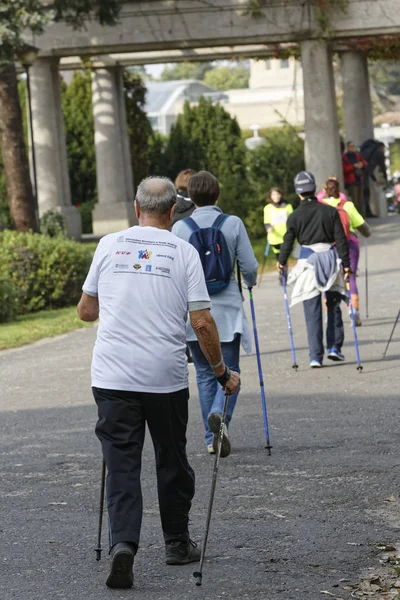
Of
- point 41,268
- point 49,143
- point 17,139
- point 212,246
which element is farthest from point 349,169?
point 212,246

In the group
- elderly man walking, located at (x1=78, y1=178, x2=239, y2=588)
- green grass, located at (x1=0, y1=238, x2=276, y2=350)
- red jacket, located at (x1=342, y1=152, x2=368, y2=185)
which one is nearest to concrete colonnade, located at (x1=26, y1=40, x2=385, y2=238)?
red jacket, located at (x1=342, y1=152, x2=368, y2=185)

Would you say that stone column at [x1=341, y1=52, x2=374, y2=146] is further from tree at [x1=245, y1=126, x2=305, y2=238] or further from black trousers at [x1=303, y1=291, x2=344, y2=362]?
black trousers at [x1=303, y1=291, x2=344, y2=362]

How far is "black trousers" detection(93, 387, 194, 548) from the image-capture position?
5664mm

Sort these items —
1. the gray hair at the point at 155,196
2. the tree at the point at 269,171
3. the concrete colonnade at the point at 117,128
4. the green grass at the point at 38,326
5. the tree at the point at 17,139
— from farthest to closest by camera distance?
the tree at the point at 269,171
the concrete colonnade at the point at 117,128
the tree at the point at 17,139
the green grass at the point at 38,326
the gray hair at the point at 155,196

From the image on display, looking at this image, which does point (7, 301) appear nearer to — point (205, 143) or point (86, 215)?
point (86, 215)

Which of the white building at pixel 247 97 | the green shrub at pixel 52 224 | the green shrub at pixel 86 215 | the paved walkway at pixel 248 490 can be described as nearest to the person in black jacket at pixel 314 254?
the paved walkway at pixel 248 490

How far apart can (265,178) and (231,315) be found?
22.2 m

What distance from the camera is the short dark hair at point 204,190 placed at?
8.44 meters

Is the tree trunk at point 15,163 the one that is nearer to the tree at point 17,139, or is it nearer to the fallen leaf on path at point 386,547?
the tree at point 17,139

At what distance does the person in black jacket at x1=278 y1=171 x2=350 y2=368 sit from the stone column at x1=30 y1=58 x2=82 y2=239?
17.8 metres

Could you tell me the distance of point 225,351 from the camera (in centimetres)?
A: 859

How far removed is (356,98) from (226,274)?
2583cm

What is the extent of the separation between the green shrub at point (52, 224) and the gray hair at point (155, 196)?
73.7 feet

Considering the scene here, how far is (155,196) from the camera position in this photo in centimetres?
586
